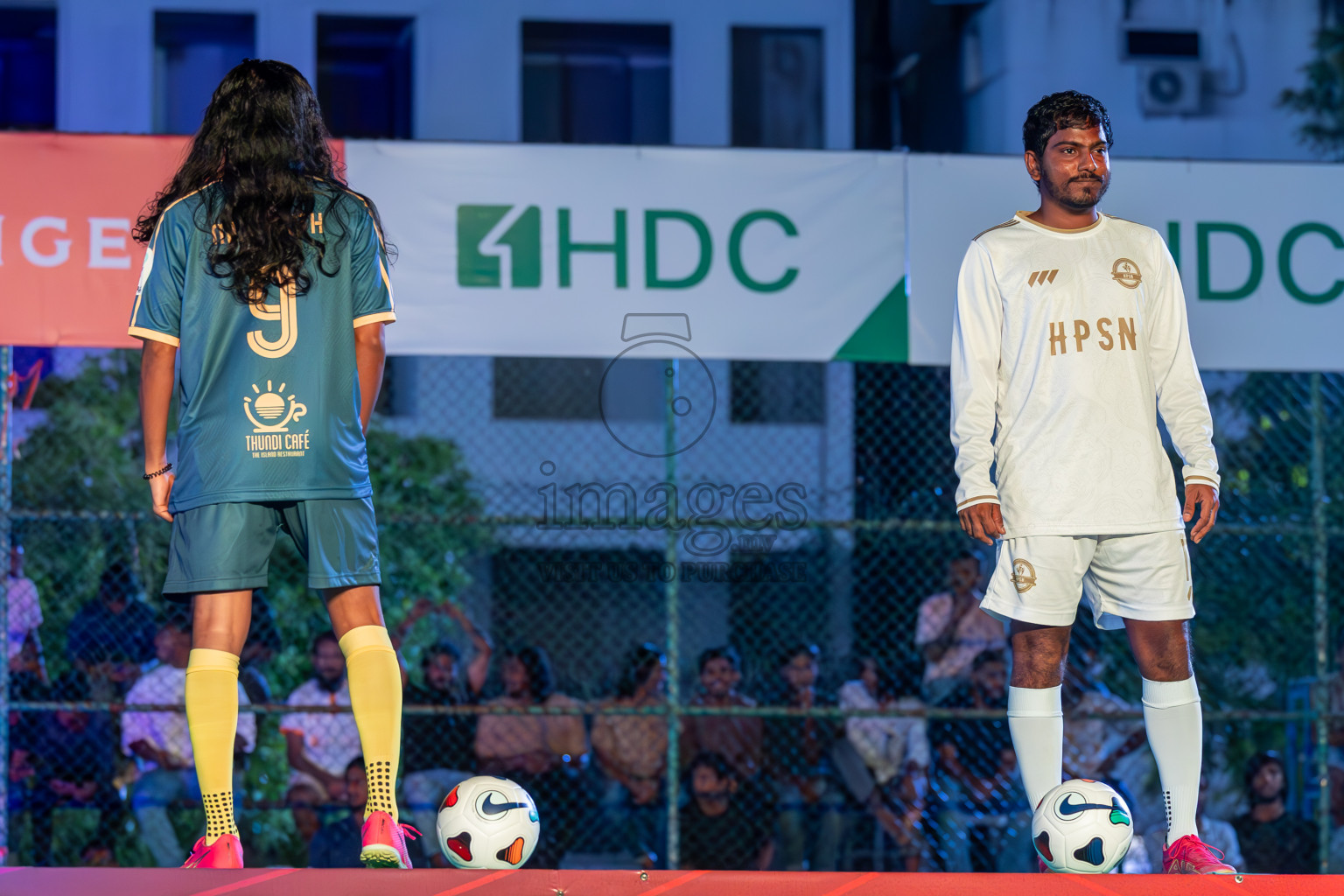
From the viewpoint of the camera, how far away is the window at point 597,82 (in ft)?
42.8

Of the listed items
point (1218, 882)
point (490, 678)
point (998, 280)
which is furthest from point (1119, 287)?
point (490, 678)

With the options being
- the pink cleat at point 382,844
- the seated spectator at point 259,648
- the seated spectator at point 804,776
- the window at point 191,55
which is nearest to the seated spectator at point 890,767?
the seated spectator at point 804,776

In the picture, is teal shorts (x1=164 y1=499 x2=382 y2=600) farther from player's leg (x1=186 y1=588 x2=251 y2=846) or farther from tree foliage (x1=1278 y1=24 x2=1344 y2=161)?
tree foliage (x1=1278 y1=24 x2=1344 y2=161)

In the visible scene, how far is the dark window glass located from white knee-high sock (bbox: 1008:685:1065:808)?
31.2 feet

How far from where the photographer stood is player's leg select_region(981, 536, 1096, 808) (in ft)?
10.4

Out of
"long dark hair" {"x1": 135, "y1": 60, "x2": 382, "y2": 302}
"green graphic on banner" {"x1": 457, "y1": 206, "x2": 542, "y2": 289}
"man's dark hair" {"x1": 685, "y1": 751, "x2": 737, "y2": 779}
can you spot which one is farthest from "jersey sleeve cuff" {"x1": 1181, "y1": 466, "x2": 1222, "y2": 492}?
"man's dark hair" {"x1": 685, "y1": 751, "x2": 737, "y2": 779}

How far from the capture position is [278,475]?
2.86 metres

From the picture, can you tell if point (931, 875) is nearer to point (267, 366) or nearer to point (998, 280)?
point (998, 280)

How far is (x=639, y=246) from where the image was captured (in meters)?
→ 5.35

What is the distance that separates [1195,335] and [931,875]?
11.6 feet

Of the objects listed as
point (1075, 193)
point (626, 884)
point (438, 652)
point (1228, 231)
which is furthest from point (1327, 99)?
point (626, 884)

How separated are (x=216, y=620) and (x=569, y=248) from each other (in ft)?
8.99

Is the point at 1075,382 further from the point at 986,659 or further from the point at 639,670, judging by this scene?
the point at 639,670

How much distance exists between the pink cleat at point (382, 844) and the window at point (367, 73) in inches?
420
